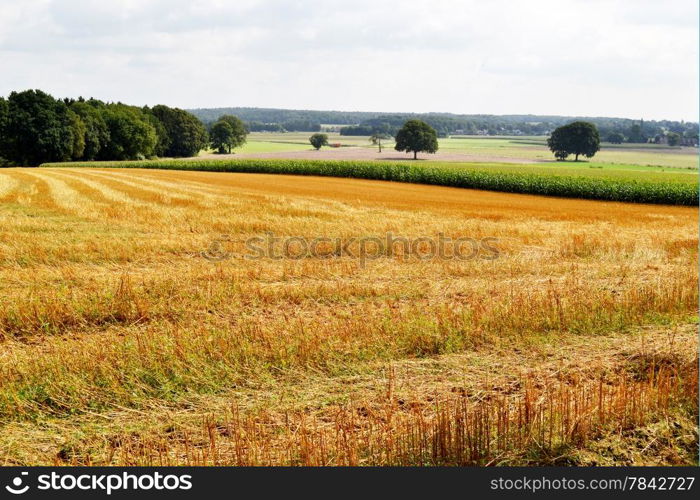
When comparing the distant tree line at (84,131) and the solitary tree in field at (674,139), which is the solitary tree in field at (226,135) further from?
the solitary tree in field at (674,139)

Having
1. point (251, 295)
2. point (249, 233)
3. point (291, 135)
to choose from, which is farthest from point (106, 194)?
point (291, 135)

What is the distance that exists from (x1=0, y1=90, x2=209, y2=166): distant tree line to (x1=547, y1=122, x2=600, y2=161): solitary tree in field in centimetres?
7245

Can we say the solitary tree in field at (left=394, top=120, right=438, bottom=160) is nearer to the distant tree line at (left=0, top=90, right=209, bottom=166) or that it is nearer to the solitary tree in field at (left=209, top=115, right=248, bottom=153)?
the solitary tree in field at (left=209, top=115, right=248, bottom=153)

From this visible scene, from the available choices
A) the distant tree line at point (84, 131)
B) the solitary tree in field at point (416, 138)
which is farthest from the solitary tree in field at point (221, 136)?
the solitary tree in field at point (416, 138)

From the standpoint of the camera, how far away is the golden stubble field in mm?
6281

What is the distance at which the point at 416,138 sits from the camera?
119 meters

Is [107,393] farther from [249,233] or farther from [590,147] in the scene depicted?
[590,147]

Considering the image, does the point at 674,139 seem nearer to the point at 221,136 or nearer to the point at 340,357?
the point at 221,136

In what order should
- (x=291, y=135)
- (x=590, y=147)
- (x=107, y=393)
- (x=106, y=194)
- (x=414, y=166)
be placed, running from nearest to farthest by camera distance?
(x=107, y=393) → (x=106, y=194) → (x=414, y=166) → (x=590, y=147) → (x=291, y=135)

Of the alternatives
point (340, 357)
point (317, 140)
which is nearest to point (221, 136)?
point (317, 140)

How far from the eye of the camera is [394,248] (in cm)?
1866

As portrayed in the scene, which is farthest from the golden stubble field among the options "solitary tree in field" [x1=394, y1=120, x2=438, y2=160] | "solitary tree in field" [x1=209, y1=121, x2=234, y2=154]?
"solitary tree in field" [x1=209, y1=121, x2=234, y2=154]

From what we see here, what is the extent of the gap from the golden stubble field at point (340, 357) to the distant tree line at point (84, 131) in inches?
3350

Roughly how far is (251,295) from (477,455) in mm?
7418
